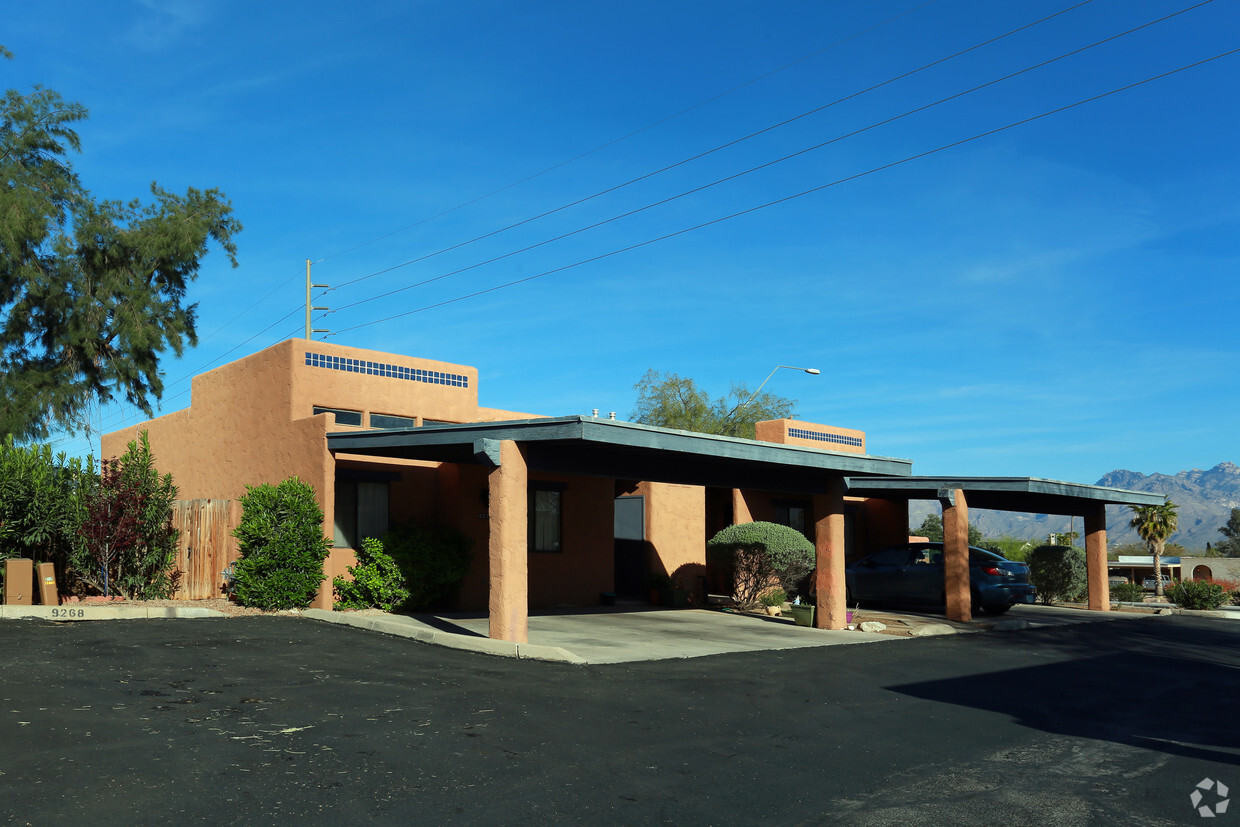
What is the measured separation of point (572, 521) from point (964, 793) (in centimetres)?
1430

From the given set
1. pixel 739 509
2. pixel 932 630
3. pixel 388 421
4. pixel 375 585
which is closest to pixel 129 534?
pixel 375 585

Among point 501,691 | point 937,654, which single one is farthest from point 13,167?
point 937,654

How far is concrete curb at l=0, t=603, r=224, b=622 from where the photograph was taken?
563 inches

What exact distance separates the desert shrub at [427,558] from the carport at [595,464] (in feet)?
4.39

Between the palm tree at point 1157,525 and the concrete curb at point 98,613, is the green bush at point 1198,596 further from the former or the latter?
the concrete curb at point 98,613

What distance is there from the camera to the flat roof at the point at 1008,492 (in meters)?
19.4

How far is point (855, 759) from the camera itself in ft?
23.5

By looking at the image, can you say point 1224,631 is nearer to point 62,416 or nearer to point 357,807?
point 357,807

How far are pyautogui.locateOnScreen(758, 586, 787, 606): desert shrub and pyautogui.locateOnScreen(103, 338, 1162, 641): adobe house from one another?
184cm

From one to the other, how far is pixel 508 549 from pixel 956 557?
10626 mm

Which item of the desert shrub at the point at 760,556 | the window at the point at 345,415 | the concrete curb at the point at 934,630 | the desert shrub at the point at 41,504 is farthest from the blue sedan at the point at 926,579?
the desert shrub at the point at 41,504

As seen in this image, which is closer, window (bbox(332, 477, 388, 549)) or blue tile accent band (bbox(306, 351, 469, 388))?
window (bbox(332, 477, 388, 549))

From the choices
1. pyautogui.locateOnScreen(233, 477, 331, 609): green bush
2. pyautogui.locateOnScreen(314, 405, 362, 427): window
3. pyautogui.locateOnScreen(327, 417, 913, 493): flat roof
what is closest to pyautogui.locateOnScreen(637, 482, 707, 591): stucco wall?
pyautogui.locateOnScreen(327, 417, 913, 493): flat roof

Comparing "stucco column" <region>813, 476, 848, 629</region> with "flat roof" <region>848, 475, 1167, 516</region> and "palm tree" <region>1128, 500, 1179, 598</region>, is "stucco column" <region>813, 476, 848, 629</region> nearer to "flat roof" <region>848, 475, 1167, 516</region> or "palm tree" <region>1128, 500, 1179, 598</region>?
"flat roof" <region>848, 475, 1167, 516</region>
